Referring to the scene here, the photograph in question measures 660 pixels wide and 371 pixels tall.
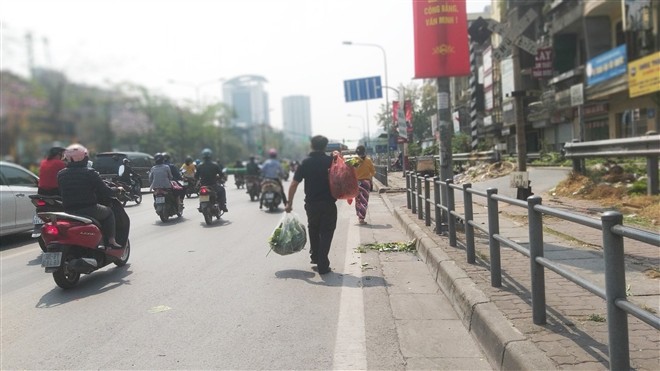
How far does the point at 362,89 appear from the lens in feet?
98.2

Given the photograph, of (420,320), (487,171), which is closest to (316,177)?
(420,320)

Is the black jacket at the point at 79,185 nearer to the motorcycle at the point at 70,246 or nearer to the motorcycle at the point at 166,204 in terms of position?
the motorcycle at the point at 70,246

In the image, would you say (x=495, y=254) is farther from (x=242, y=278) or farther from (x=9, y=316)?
(x=9, y=316)

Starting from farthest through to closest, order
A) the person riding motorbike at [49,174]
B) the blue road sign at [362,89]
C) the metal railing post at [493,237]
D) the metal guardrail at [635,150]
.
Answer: the blue road sign at [362,89] < the metal guardrail at [635,150] < the person riding motorbike at [49,174] < the metal railing post at [493,237]

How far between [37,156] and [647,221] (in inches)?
341

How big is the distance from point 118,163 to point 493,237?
4029 millimetres

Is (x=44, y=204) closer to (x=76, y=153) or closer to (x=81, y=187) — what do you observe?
(x=81, y=187)

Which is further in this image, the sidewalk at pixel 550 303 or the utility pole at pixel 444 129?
the utility pole at pixel 444 129

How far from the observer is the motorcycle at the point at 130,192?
233 inches

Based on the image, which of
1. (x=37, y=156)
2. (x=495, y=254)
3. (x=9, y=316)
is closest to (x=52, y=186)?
(x=37, y=156)

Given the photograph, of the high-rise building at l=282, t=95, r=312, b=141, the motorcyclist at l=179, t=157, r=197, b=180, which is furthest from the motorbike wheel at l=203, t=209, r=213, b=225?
the high-rise building at l=282, t=95, r=312, b=141

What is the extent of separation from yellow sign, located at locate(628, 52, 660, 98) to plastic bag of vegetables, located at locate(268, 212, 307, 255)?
58.0 ft

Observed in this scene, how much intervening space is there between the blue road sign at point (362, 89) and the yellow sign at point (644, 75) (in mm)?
12326

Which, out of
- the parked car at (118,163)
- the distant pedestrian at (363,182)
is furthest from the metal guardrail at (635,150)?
the parked car at (118,163)
